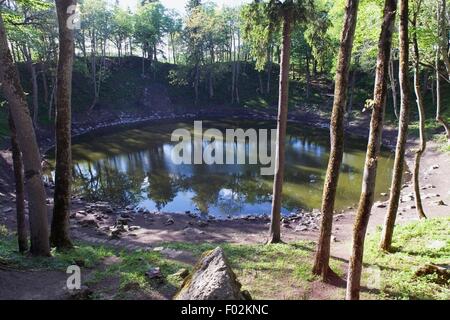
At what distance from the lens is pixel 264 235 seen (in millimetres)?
16141

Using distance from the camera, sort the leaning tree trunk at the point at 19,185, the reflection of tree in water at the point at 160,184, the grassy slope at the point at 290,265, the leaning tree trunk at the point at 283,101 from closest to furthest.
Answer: the grassy slope at the point at 290,265, the leaning tree trunk at the point at 19,185, the leaning tree trunk at the point at 283,101, the reflection of tree in water at the point at 160,184

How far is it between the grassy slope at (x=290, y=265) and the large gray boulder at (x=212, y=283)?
2.71 meters

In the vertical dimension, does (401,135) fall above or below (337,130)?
below

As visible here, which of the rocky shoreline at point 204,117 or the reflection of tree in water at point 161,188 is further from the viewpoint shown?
the rocky shoreline at point 204,117

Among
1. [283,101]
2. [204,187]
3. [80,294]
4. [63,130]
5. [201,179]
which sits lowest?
[204,187]

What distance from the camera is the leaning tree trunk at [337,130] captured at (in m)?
8.64

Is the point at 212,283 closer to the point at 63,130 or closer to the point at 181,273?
the point at 181,273

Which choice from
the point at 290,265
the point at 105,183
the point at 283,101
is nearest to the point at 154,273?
the point at 290,265

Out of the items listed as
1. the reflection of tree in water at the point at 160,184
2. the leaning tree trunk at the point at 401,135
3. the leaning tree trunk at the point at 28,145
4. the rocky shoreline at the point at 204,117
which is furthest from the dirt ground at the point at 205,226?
the rocky shoreline at the point at 204,117

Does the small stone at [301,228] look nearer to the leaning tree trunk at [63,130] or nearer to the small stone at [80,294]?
the leaning tree trunk at [63,130]

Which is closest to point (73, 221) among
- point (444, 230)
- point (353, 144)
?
point (444, 230)

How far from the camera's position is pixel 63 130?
396 inches

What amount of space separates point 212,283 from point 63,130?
6449 millimetres

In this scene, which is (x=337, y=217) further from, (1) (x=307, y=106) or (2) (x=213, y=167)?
(1) (x=307, y=106)
